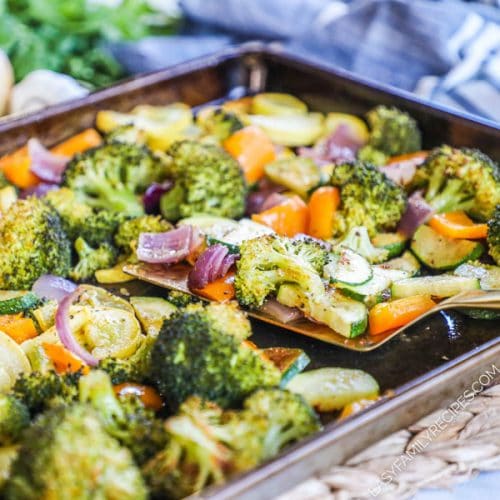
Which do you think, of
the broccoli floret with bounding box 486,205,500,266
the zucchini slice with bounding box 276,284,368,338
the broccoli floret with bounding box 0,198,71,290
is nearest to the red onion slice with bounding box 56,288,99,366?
the broccoli floret with bounding box 0,198,71,290

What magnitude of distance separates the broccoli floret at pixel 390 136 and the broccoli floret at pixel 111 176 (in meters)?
0.90

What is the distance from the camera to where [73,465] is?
1.45 metres

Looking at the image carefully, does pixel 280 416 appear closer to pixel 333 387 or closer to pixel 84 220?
pixel 333 387

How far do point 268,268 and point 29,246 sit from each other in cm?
75

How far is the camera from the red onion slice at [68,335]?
2.02 m

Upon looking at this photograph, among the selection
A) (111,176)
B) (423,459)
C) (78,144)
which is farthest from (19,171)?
(423,459)

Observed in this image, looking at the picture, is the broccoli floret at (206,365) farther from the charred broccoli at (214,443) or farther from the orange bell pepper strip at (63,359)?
the orange bell pepper strip at (63,359)

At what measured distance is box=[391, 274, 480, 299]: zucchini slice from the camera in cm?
222

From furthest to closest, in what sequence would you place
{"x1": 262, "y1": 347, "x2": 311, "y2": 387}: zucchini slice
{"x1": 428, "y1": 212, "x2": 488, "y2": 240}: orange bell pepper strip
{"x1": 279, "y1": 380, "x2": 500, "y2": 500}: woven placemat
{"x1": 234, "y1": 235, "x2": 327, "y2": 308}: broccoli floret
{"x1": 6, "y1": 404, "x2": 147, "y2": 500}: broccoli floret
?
{"x1": 428, "y1": 212, "x2": 488, "y2": 240}: orange bell pepper strip, {"x1": 234, "y1": 235, "x2": 327, "y2": 308}: broccoli floret, {"x1": 262, "y1": 347, "x2": 311, "y2": 387}: zucchini slice, {"x1": 279, "y1": 380, "x2": 500, "y2": 500}: woven placemat, {"x1": 6, "y1": 404, "x2": 147, "y2": 500}: broccoli floret

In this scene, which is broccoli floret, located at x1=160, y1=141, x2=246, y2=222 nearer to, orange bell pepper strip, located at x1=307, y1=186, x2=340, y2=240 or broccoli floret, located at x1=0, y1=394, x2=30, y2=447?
orange bell pepper strip, located at x1=307, y1=186, x2=340, y2=240

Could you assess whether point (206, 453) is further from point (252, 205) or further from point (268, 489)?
point (252, 205)

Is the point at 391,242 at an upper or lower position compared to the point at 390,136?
lower

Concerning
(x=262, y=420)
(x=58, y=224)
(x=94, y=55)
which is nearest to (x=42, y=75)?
(x=94, y=55)

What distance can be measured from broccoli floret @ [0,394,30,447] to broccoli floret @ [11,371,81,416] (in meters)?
0.06
